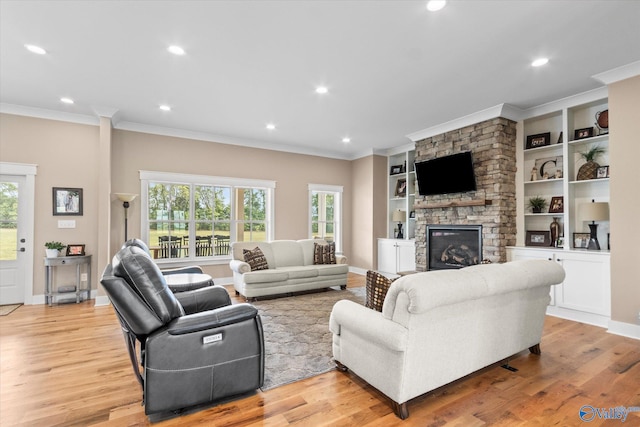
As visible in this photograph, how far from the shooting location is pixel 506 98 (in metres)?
4.27

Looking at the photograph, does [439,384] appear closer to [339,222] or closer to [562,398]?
[562,398]

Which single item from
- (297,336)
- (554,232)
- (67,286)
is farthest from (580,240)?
(67,286)

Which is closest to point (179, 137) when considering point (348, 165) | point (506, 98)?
point (348, 165)

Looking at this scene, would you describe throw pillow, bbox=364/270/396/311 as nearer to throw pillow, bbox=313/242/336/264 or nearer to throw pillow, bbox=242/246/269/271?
throw pillow, bbox=242/246/269/271

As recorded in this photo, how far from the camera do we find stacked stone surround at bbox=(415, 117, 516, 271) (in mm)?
4672

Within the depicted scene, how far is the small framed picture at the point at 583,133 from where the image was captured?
13.7ft

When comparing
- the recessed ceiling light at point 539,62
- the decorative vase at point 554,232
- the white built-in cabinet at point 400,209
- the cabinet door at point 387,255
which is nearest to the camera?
the recessed ceiling light at point 539,62

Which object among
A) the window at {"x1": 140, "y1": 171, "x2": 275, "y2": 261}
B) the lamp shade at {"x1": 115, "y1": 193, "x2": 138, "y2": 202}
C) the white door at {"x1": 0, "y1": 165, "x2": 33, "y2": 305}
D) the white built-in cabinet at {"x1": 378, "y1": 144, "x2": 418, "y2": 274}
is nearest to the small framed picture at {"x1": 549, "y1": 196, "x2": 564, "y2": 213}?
the white built-in cabinet at {"x1": 378, "y1": 144, "x2": 418, "y2": 274}

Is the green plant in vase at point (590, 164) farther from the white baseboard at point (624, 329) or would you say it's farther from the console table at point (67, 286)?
the console table at point (67, 286)

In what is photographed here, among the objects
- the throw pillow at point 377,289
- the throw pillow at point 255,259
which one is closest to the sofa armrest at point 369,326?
the throw pillow at point 377,289

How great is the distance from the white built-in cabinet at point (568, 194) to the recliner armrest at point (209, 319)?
4.06 m

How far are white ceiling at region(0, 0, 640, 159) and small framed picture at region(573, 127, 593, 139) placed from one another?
561 millimetres

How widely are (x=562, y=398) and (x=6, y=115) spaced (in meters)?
7.17

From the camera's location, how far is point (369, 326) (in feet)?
7.01
